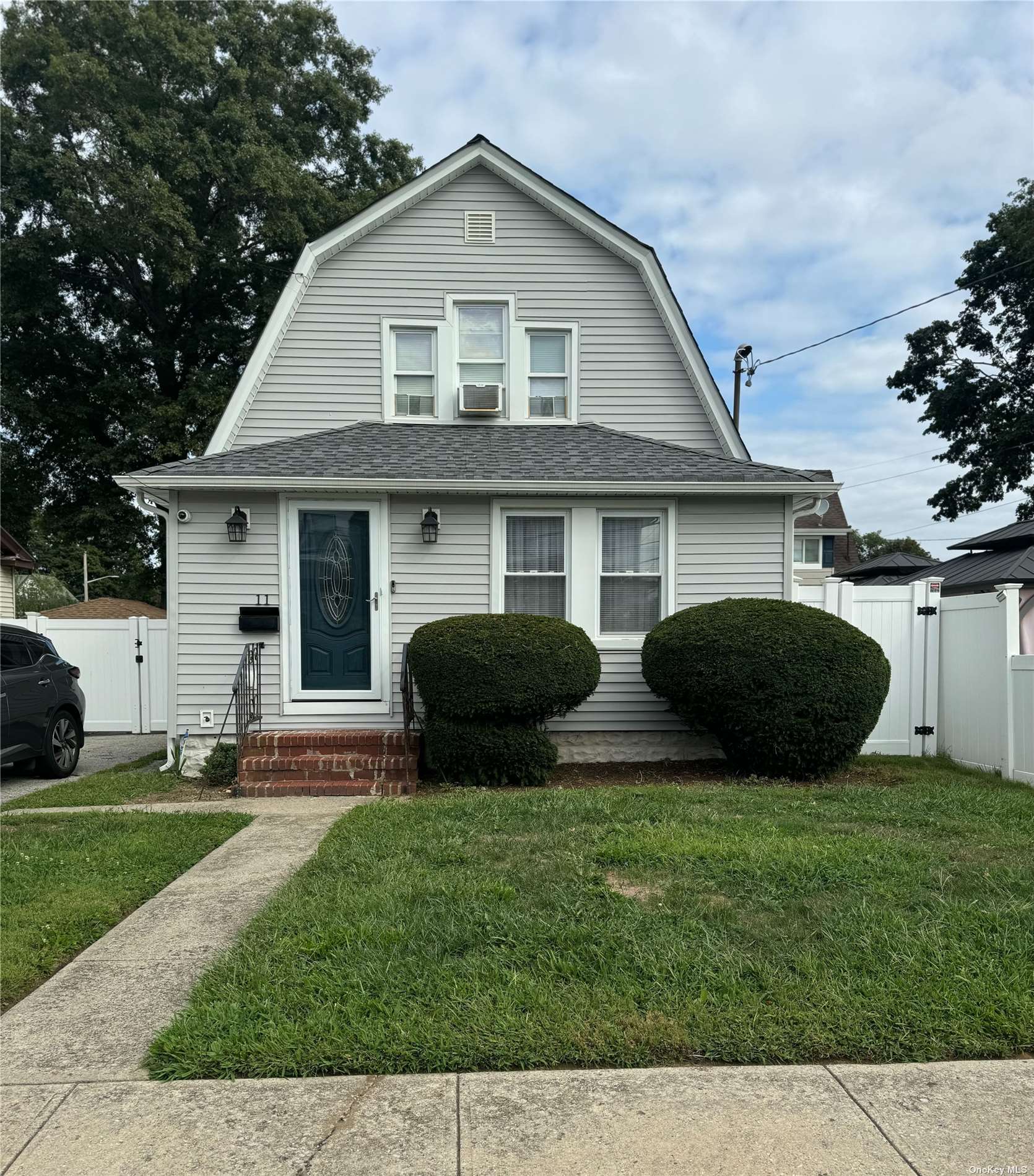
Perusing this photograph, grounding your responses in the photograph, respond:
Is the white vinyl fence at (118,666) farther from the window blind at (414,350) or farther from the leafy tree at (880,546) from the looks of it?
the leafy tree at (880,546)

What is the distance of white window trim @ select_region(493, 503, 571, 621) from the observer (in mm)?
8312

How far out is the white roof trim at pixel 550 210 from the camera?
9.20 m

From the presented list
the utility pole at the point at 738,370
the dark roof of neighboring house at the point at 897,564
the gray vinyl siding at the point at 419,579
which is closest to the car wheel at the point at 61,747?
the gray vinyl siding at the point at 419,579

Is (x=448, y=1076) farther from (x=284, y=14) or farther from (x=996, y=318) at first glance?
(x=996, y=318)

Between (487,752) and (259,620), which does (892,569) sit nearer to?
(487,752)

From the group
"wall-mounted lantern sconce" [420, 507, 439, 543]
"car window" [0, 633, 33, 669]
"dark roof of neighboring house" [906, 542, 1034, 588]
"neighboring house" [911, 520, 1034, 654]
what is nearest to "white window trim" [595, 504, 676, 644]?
"wall-mounted lantern sconce" [420, 507, 439, 543]

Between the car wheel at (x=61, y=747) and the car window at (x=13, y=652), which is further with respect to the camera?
the car wheel at (x=61, y=747)

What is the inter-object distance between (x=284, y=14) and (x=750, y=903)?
24.4 meters

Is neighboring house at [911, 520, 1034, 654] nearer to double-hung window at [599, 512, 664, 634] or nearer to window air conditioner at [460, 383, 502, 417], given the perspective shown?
double-hung window at [599, 512, 664, 634]

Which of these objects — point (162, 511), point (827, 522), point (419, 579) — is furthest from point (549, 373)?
point (827, 522)

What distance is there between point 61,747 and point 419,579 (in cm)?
430

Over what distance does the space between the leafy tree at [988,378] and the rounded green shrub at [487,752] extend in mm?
24124

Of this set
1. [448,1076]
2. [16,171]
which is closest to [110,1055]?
[448,1076]

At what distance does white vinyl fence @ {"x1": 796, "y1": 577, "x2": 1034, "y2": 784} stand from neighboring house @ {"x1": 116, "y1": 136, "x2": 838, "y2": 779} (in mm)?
1058
